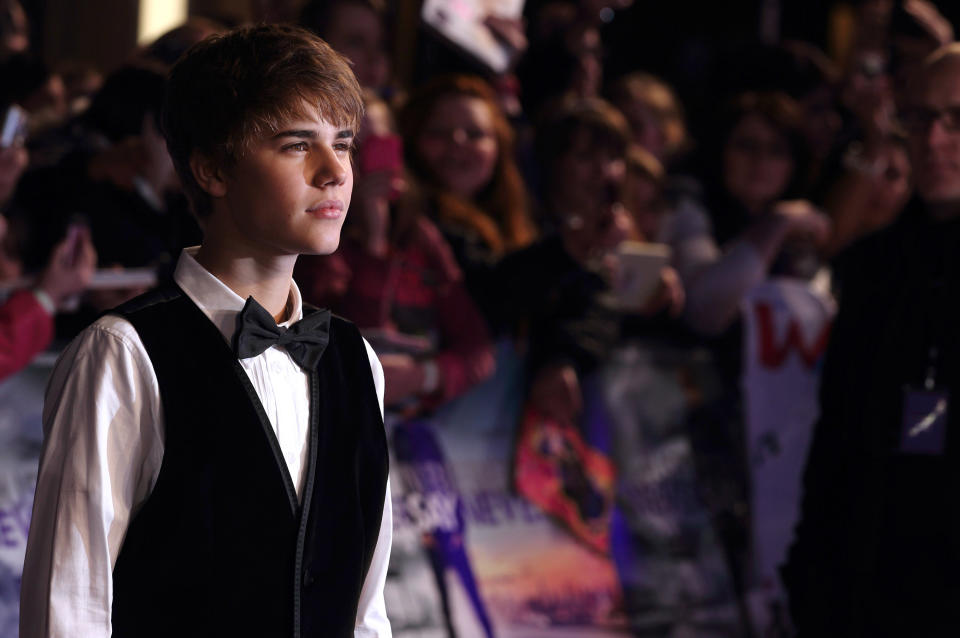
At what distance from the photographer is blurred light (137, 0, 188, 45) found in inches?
247

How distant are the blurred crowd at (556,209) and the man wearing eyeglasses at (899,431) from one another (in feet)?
0.04

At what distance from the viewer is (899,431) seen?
2984 mm

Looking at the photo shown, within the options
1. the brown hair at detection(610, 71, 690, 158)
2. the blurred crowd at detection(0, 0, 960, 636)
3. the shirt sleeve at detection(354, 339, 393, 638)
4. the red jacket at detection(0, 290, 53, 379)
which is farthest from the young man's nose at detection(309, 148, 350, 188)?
the brown hair at detection(610, 71, 690, 158)

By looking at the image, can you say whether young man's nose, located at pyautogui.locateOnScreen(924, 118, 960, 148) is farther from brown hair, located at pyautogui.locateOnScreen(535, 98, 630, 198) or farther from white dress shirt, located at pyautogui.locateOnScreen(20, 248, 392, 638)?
white dress shirt, located at pyautogui.locateOnScreen(20, 248, 392, 638)

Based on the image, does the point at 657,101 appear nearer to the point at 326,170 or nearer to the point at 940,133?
the point at 940,133

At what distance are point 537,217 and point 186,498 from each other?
2.89 metres

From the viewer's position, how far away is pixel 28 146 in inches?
145

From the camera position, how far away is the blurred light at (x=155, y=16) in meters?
6.28

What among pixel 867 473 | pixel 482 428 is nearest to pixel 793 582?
pixel 867 473

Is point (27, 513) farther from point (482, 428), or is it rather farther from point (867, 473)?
point (867, 473)

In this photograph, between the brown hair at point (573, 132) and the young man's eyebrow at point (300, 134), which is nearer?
the young man's eyebrow at point (300, 134)

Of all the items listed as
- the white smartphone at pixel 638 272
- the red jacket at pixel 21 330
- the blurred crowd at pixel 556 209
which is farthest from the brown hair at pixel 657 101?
the red jacket at pixel 21 330

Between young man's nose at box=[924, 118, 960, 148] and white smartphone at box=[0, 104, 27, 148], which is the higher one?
young man's nose at box=[924, 118, 960, 148]

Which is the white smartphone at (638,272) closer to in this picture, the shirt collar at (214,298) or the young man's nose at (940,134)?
the young man's nose at (940,134)
